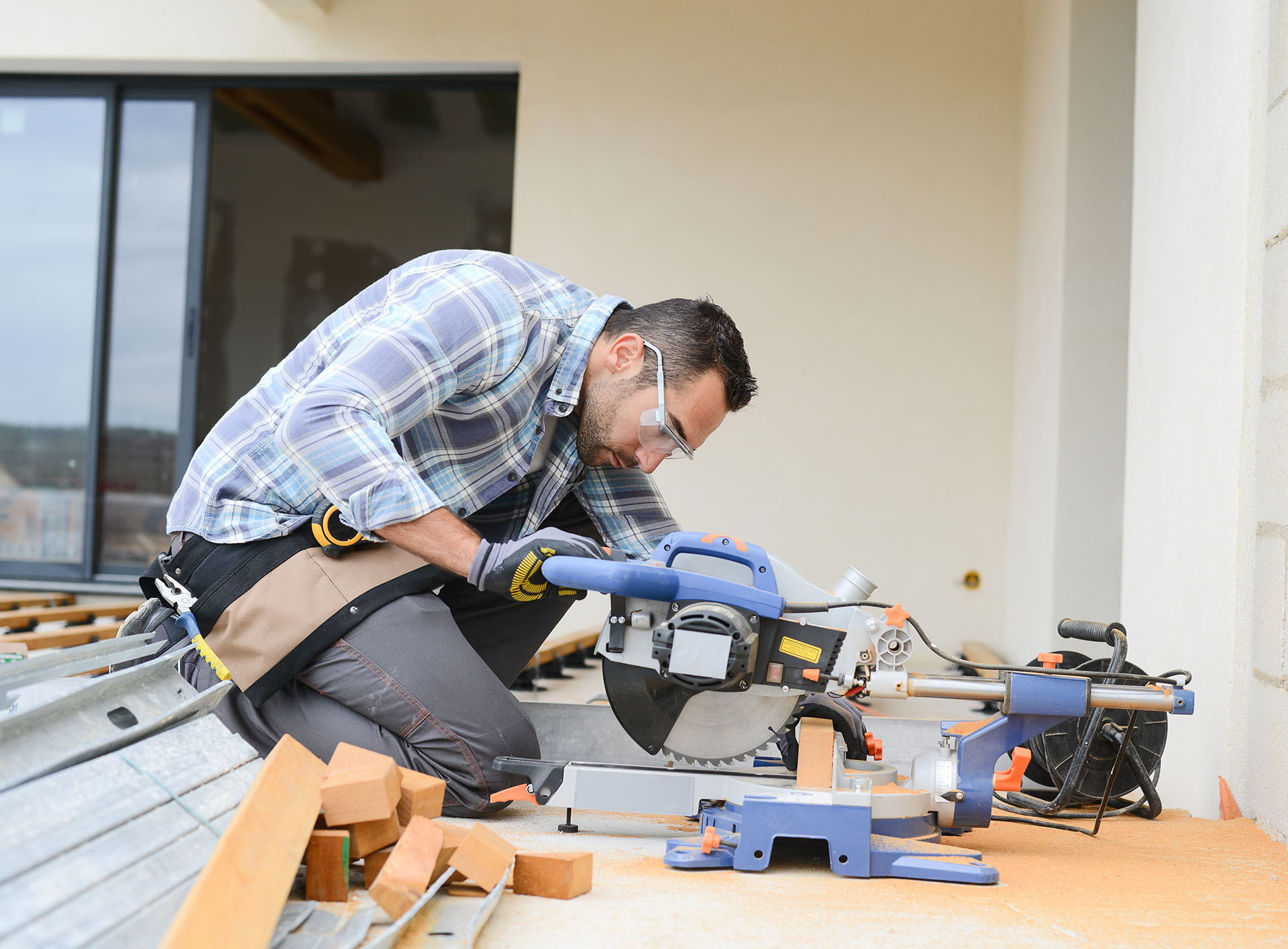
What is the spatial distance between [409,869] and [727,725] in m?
0.57

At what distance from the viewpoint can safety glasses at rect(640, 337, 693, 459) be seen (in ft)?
6.06

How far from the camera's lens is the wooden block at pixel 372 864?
1171mm

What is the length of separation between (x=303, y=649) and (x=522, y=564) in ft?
1.57

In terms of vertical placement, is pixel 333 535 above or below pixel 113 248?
below

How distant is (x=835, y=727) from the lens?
1.56 metres

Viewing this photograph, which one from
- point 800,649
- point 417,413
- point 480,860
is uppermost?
point 417,413

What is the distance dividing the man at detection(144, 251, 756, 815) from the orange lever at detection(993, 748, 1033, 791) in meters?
0.69

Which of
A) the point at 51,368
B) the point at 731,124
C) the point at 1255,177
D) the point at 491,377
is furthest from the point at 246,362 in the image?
the point at 1255,177

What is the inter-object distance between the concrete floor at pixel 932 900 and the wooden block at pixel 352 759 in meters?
0.24

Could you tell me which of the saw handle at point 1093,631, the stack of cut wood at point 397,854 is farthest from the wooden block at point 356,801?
the saw handle at point 1093,631

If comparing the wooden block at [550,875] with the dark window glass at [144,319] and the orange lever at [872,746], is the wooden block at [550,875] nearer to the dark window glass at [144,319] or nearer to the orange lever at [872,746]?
the orange lever at [872,746]

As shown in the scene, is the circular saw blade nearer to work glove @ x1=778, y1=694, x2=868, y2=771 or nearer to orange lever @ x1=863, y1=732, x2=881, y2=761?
work glove @ x1=778, y1=694, x2=868, y2=771

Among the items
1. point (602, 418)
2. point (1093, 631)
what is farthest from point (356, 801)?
point (1093, 631)

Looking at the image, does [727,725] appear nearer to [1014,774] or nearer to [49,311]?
[1014,774]
